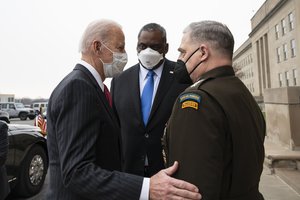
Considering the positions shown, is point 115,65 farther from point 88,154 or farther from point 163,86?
point 163,86

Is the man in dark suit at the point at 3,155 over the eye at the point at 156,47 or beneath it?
beneath

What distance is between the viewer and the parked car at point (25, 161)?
186 inches

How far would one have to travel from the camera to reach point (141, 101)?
2600mm

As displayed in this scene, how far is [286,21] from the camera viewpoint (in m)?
38.3

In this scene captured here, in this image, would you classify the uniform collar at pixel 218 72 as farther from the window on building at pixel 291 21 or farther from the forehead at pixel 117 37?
the window on building at pixel 291 21

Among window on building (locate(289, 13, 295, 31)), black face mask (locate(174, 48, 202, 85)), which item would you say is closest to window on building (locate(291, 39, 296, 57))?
window on building (locate(289, 13, 295, 31))

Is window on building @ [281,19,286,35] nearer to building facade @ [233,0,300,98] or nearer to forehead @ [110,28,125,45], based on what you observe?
building facade @ [233,0,300,98]

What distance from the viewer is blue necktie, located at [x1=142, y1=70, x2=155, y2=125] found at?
2541mm

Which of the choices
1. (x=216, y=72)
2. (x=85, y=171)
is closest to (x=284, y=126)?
(x=216, y=72)

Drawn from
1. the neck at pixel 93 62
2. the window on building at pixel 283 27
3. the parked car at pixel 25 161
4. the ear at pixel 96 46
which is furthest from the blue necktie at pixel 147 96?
the window on building at pixel 283 27

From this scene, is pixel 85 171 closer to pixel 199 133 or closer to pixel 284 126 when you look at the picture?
pixel 199 133

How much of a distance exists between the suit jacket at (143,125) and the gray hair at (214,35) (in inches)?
38.0

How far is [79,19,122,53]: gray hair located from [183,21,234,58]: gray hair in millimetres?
519

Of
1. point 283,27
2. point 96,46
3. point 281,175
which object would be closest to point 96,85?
point 96,46
